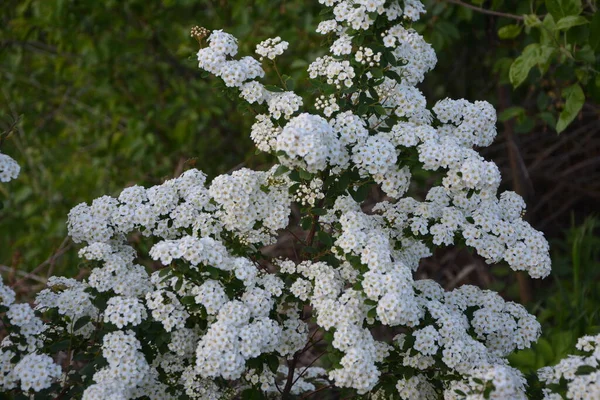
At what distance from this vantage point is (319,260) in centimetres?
260

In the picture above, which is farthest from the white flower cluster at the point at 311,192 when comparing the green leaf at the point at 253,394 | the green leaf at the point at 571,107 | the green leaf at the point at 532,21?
the green leaf at the point at 532,21

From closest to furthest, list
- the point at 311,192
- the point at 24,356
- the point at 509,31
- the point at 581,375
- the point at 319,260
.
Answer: the point at 581,375, the point at 24,356, the point at 311,192, the point at 319,260, the point at 509,31

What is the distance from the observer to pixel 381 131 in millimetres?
2547

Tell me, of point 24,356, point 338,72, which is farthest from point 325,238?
point 24,356

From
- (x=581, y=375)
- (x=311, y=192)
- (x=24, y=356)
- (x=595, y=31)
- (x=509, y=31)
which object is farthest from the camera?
(x=509, y=31)

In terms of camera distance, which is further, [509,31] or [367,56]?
[509,31]

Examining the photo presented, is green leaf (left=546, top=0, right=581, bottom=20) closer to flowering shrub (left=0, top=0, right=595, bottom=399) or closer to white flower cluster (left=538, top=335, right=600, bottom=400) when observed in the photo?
flowering shrub (left=0, top=0, right=595, bottom=399)

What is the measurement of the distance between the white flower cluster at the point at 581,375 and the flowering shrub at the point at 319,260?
12 centimetres

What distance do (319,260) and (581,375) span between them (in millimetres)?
915

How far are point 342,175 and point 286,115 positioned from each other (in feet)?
0.89

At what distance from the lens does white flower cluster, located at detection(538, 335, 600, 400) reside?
2.11m

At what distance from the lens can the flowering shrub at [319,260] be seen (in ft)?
7.33

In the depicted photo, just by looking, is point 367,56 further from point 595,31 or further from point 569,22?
point 595,31

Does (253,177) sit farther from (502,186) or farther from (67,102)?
(67,102)
